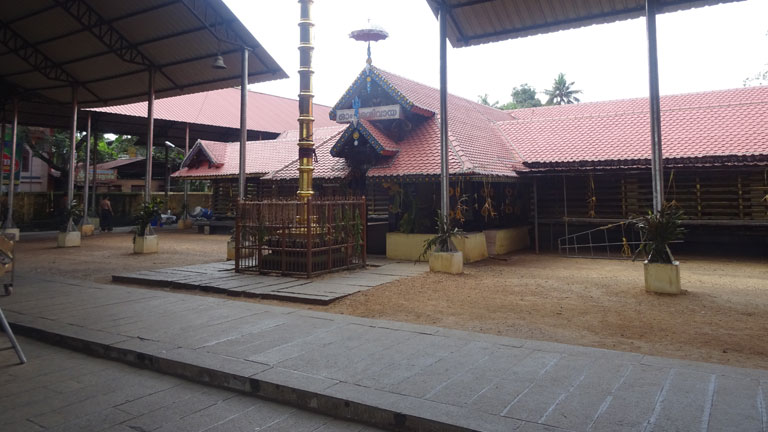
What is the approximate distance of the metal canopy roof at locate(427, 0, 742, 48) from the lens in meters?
10.4

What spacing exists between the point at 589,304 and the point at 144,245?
45.0 ft

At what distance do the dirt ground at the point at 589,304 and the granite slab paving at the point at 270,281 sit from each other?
1.40 ft

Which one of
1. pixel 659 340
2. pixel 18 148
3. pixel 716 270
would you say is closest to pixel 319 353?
pixel 659 340

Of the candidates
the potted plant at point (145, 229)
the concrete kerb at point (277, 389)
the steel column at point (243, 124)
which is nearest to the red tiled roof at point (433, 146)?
the steel column at point (243, 124)

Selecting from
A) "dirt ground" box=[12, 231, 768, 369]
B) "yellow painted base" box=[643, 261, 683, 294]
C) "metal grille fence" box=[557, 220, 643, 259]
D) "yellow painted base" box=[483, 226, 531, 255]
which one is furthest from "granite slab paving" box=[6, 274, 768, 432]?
"metal grille fence" box=[557, 220, 643, 259]

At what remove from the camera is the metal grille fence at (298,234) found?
973cm

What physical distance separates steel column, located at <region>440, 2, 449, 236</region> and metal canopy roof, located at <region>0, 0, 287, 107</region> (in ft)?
20.5

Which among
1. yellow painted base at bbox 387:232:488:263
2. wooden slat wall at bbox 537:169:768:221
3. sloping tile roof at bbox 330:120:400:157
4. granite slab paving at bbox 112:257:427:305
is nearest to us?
granite slab paving at bbox 112:257:427:305

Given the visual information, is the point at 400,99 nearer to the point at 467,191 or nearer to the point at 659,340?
the point at 467,191

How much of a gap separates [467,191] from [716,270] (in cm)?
642

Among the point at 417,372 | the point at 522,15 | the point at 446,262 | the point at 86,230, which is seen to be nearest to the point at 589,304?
the point at 446,262

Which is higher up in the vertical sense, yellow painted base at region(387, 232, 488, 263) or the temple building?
the temple building

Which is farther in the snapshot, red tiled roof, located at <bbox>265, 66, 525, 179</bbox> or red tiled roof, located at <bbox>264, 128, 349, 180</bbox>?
red tiled roof, located at <bbox>264, 128, 349, 180</bbox>

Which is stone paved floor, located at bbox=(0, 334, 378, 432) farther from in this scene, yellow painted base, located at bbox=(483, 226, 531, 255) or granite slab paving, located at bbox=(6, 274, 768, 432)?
yellow painted base, located at bbox=(483, 226, 531, 255)
